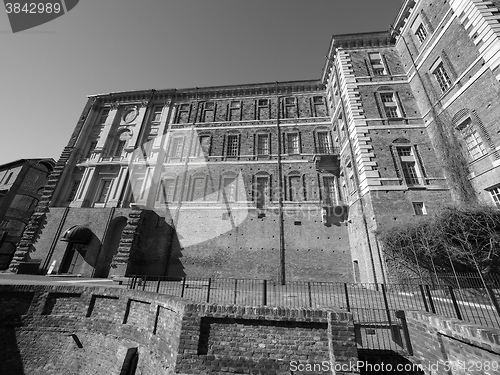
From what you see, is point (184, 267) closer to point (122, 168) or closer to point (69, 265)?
point (69, 265)

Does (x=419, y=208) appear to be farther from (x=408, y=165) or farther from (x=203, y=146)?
(x=203, y=146)

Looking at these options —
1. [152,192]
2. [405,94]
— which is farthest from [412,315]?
[152,192]

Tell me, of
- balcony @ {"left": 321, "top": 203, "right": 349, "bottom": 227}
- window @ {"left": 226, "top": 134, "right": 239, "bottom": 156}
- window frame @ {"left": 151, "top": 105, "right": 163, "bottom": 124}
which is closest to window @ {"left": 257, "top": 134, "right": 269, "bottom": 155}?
window @ {"left": 226, "top": 134, "right": 239, "bottom": 156}

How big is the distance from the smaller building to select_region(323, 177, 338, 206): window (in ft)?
107

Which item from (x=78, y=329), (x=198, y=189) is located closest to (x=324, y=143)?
(x=198, y=189)

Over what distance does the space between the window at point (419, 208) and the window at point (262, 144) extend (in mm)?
11816

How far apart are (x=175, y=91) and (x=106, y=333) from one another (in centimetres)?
2295

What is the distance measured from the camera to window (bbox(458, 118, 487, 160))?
11.6 m

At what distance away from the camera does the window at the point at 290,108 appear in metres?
21.6

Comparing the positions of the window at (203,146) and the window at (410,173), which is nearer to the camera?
the window at (410,173)

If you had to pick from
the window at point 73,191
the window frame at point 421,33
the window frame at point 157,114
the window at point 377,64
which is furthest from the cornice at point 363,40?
the window at point 73,191

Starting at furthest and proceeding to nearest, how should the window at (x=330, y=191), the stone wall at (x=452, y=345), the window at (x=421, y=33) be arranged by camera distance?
the window at (x=330, y=191), the window at (x=421, y=33), the stone wall at (x=452, y=345)

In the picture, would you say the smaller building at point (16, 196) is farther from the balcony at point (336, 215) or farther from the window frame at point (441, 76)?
the window frame at point (441, 76)

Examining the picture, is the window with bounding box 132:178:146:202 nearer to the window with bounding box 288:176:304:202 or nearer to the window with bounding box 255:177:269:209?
the window with bounding box 255:177:269:209
